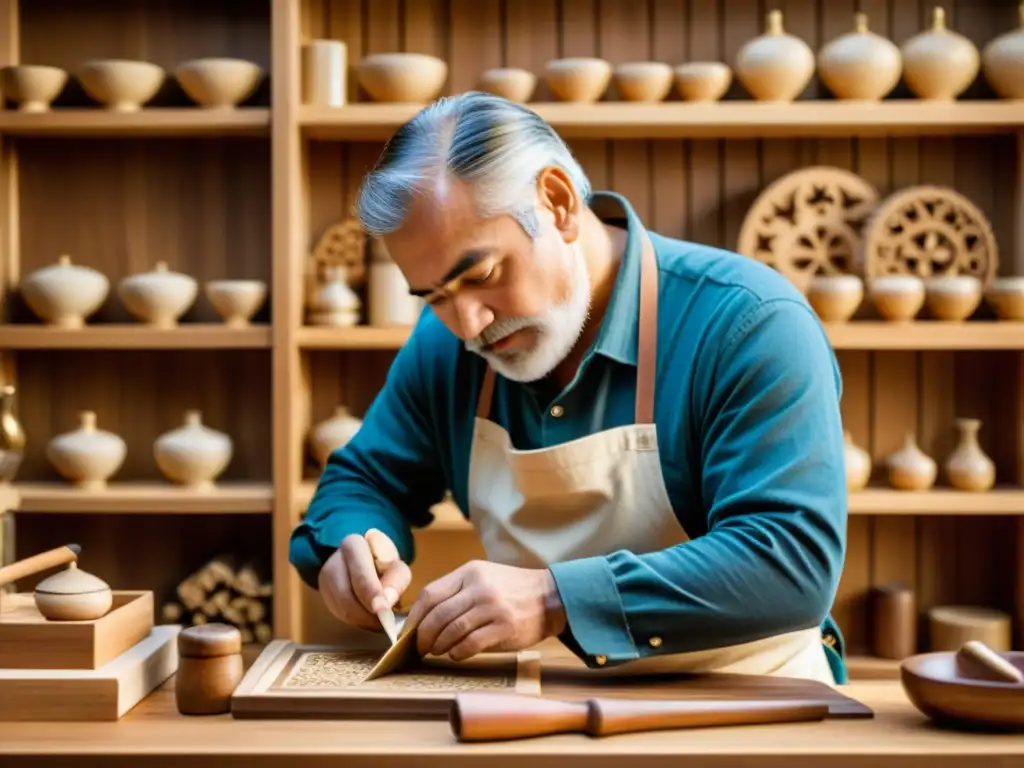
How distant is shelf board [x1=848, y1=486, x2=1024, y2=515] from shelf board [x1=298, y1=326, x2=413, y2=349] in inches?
59.3

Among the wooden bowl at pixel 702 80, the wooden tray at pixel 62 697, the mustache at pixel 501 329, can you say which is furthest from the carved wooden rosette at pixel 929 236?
the wooden tray at pixel 62 697

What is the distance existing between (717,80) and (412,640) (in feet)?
8.45

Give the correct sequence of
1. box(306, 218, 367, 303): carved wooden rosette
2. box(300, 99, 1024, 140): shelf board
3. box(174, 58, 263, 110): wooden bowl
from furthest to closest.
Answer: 1. box(306, 218, 367, 303): carved wooden rosette
2. box(174, 58, 263, 110): wooden bowl
3. box(300, 99, 1024, 140): shelf board

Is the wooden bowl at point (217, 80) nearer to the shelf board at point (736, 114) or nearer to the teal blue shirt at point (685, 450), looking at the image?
the shelf board at point (736, 114)

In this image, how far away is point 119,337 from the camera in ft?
12.5

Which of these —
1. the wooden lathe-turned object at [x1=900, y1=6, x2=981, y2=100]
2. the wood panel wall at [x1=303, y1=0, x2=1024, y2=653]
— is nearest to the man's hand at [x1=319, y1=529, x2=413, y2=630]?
the wood panel wall at [x1=303, y1=0, x2=1024, y2=653]

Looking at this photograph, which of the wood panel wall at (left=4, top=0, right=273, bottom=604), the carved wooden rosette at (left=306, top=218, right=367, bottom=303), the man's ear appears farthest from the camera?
the wood panel wall at (left=4, top=0, right=273, bottom=604)

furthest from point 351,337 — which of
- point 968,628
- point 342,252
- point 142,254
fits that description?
point 968,628

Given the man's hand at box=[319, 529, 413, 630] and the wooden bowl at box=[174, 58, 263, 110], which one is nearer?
the man's hand at box=[319, 529, 413, 630]

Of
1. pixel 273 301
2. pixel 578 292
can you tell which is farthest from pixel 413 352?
pixel 273 301

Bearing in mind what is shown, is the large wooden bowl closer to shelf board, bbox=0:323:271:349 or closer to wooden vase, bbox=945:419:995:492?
wooden vase, bbox=945:419:995:492

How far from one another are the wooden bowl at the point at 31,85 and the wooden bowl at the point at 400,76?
0.99 meters

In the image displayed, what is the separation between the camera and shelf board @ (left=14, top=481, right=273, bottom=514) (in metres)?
3.75

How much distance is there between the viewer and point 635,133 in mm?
3873
